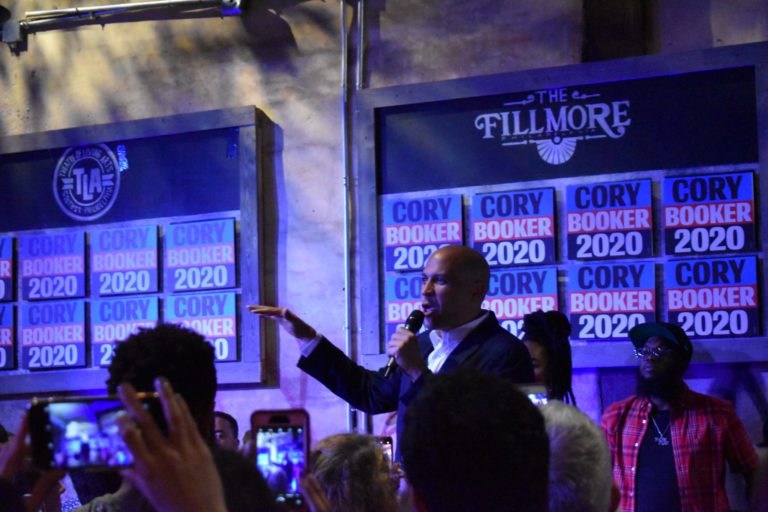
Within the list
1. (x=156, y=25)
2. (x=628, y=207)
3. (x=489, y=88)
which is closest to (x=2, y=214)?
(x=156, y=25)

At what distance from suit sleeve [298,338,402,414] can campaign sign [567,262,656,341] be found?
1220 millimetres

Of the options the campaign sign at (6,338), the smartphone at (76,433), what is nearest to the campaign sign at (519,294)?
the campaign sign at (6,338)

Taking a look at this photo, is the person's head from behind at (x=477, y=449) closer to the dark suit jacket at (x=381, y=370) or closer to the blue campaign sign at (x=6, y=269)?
the dark suit jacket at (x=381, y=370)

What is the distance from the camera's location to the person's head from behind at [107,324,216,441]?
176 cm

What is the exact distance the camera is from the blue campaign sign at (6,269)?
20.5ft

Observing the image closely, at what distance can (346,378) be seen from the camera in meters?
4.22

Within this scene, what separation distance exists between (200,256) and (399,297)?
4.03 ft

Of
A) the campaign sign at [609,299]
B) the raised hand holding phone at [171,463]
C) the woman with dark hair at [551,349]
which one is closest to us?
the raised hand holding phone at [171,463]

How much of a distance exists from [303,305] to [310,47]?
1457 millimetres

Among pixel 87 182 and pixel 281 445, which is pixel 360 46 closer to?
pixel 87 182

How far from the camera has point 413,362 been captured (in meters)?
3.50

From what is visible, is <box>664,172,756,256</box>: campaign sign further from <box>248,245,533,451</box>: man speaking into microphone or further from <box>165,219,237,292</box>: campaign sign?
<box>165,219,237,292</box>: campaign sign

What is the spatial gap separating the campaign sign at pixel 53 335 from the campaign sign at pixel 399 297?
190cm

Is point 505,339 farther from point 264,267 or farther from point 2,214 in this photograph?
point 2,214
